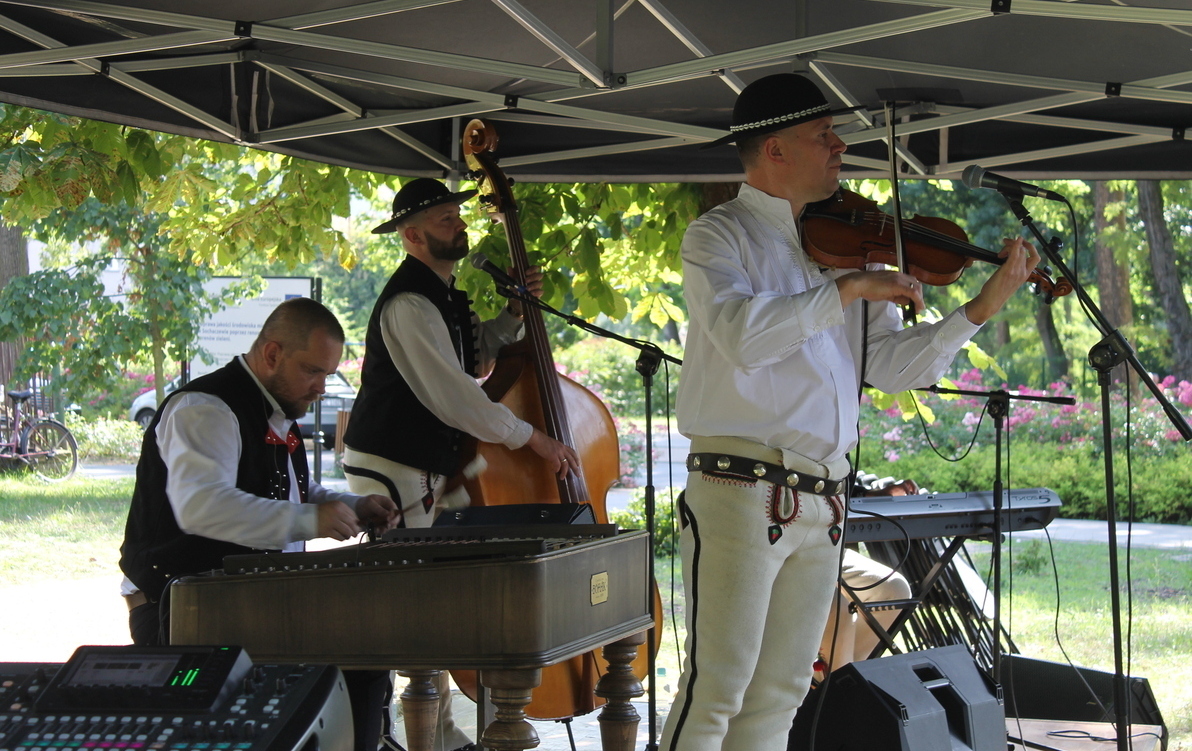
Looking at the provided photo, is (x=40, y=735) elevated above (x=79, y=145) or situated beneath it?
situated beneath

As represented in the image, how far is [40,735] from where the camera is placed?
1.41 meters

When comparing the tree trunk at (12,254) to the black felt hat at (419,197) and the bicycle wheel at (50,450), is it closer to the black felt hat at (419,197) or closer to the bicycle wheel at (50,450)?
the bicycle wheel at (50,450)

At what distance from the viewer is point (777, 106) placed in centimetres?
263

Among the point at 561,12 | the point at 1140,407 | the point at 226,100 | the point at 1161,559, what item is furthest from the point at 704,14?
the point at 1140,407

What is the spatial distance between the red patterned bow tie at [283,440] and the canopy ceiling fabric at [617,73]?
1.05m

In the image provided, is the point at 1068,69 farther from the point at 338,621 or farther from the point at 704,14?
the point at 338,621

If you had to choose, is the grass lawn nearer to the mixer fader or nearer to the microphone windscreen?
the microphone windscreen

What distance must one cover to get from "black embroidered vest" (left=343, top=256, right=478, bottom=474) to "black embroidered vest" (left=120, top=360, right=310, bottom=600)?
812mm

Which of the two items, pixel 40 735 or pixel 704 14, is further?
pixel 704 14

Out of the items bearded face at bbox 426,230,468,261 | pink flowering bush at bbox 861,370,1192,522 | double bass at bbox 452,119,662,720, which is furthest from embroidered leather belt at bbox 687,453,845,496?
pink flowering bush at bbox 861,370,1192,522

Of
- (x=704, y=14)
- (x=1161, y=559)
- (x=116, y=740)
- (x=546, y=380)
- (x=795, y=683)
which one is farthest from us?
(x=1161, y=559)

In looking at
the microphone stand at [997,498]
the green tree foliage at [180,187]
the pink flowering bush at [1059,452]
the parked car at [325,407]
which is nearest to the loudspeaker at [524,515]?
the microphone stand at [997,498]

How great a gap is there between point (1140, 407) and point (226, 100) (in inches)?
430

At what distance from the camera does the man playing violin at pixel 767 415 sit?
242cm
